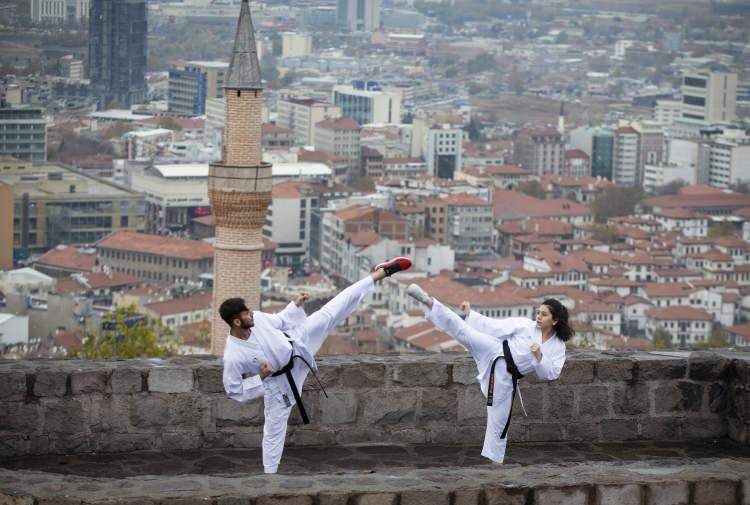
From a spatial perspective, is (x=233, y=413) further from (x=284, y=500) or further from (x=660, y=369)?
(x=284, y=500)

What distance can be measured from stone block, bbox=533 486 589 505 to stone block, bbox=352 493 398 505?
304mm

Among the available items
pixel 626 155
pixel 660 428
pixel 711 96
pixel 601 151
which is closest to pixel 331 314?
pixel 660 428

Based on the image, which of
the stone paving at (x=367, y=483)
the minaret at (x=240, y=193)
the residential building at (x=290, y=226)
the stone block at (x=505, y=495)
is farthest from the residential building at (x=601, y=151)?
the stone block at (x=505, y=495)

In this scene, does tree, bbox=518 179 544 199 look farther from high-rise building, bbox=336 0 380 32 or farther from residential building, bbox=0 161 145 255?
high-rise building, bbox=336 0 380 32

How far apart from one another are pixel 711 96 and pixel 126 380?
90.2 meters

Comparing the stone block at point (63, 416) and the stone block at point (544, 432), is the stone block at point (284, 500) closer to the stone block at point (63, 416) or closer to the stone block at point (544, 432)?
the stone block at point (63, 416)

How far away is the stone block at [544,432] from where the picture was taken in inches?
193

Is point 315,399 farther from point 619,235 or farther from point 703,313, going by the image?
point 619,235

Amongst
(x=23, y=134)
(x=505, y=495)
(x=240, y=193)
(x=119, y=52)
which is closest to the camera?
(x=505, y=495)

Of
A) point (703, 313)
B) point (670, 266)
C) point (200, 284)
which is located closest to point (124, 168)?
point (200, 284)

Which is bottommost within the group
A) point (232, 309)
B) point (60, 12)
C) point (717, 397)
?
point (717, 397)

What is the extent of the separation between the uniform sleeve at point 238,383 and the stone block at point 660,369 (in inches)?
49.4

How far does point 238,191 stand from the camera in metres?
17.2

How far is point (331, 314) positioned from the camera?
443 cm
